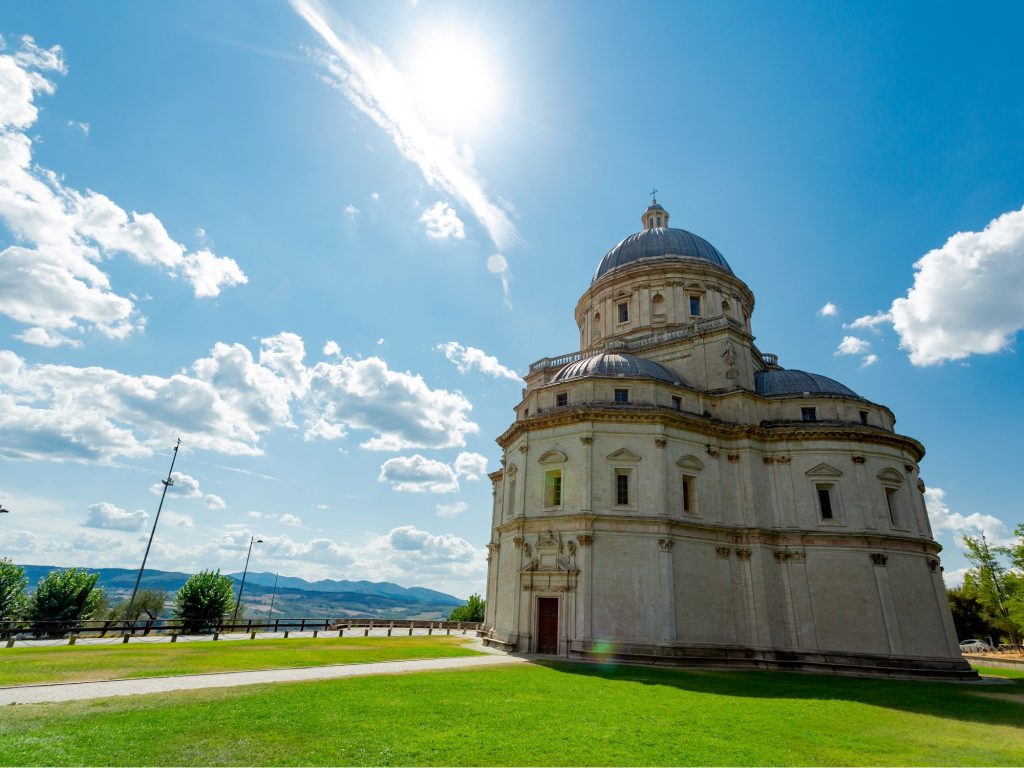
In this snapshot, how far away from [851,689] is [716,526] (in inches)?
429

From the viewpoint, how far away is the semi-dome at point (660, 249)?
149ft

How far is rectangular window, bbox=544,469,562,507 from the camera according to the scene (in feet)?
107

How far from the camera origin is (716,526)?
31.8m

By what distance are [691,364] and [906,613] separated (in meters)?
18.8

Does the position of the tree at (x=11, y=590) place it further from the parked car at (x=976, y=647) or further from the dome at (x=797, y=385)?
the parked car at (x=976, y=647)

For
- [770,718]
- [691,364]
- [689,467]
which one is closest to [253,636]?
[689,467]

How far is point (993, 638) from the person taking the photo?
70.3 meters

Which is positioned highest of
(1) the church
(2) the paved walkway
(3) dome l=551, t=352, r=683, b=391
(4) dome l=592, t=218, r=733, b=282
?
(4) dome l=592, t=218, r=733, b=282

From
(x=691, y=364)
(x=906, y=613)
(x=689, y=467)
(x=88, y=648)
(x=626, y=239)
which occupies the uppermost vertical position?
(x=626, y=239)

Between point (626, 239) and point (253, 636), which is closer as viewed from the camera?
point (253, 636)

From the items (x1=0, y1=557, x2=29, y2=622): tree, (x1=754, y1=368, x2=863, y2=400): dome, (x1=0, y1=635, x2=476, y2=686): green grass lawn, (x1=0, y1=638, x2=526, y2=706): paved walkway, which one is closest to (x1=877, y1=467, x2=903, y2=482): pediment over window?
(x1=754, y1=368, x2=863, y2=400): dome

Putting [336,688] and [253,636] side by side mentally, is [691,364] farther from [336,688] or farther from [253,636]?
[253,636]

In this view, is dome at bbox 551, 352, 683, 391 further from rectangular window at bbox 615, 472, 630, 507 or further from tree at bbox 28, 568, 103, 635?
tree at bbox 28, 568, 103, 635

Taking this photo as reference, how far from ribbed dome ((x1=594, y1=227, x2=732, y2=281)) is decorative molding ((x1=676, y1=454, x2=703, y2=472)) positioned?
61.9 ft
